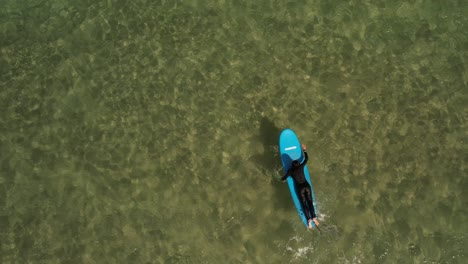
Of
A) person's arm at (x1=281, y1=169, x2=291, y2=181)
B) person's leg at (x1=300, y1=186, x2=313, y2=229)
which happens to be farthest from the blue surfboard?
person's leg at (x1=300, y1=186, x2=313, y2=229)

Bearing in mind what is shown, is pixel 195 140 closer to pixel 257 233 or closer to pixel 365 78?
pixel 257 233

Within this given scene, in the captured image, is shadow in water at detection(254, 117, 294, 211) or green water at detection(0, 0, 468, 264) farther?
shadow in water at detection(254, 117, 294, 211)

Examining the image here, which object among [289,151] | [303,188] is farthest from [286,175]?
[289,151]

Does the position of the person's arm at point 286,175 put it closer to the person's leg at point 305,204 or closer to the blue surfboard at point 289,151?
the blue surfboard at point 289,151

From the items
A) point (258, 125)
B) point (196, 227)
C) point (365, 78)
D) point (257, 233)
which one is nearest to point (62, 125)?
point (196, 227)

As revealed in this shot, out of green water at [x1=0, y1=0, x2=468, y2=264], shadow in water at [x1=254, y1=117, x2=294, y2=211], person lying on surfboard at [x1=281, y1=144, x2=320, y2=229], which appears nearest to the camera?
person lying on surfboard at [x1=281, y1=144, x2=320, y2=229]

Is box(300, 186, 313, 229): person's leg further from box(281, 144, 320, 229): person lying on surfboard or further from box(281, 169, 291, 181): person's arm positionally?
box(281, 169, 291, 181): person's arm

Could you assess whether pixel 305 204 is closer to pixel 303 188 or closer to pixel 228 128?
pixel 303 188
